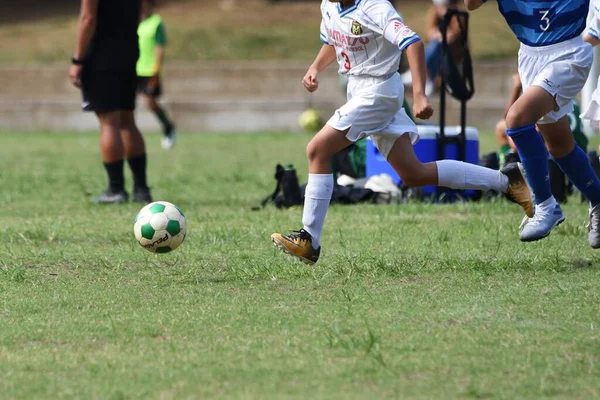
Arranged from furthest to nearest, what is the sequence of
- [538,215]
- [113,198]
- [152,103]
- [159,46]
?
[152,103]
[159,46]
[113,198]
[538,215]

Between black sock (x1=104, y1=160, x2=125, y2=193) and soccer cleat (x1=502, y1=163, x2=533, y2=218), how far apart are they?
383 centimetres

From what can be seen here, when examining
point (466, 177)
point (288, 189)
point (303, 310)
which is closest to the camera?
point (303, 310)

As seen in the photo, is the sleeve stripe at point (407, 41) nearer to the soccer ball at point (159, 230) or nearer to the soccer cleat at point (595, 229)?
the soccer cleat at point (595, 229)

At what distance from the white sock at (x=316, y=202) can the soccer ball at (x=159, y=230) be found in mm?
747

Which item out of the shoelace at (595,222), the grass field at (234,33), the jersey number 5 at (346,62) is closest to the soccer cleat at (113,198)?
the jersey number 5 at (346,62)

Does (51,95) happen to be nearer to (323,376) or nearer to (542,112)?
(542,112)

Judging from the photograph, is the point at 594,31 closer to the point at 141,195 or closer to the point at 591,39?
the point at 591,39

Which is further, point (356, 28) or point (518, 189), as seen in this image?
point (518, 189)

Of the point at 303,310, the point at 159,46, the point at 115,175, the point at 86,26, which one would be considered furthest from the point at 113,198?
the point at 159,46

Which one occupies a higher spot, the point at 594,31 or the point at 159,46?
the point at 594,31

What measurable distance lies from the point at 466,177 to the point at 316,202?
98cm

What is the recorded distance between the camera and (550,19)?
5793mm

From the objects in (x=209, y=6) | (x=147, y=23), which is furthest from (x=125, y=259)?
(x=209, y=6)

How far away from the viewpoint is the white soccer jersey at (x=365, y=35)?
5.57m
